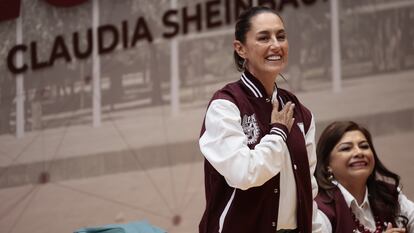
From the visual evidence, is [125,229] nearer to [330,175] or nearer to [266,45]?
[330,175]

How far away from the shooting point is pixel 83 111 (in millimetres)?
4668

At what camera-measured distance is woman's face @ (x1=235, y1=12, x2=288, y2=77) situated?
2.41 meters

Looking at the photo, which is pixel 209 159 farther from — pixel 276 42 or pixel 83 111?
pixel 83 111

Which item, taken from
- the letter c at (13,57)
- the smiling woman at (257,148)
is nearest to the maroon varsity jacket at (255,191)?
the smiling woman at (257,148)

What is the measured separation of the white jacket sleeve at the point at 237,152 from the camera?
2232 mm

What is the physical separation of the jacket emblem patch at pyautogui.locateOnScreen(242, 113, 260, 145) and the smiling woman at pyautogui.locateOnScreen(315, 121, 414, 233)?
102 centimetres

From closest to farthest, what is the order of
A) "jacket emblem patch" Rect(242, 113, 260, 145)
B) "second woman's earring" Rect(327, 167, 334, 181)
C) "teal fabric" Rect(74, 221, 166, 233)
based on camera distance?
"jacket emblem patch" Rect(242, 113, 260, 145) → "teal fabric" Rect(74, 221, 166, 233) → "second woman's earring" Rect(327, 167, 334, 181)

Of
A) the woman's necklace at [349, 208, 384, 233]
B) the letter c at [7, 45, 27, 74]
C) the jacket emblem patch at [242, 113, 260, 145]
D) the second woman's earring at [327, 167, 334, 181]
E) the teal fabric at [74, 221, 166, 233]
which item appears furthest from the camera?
the letter c at [7, 45, 27, 74]

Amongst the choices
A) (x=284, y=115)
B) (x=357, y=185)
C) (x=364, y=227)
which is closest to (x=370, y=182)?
(x=357, y=185)

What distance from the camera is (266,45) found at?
241 centimetres

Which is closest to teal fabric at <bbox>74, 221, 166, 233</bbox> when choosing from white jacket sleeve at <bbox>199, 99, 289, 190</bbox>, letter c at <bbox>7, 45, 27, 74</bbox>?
white jacket sleeve at <bbox>199, 99, 289, 190</bbox>

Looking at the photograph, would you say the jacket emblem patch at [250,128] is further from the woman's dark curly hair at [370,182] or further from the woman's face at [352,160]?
the woman's face at [352,160]

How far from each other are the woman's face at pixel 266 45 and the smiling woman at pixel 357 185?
1.02 m

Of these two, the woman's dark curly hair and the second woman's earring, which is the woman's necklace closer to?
the woman's dark curly hair
